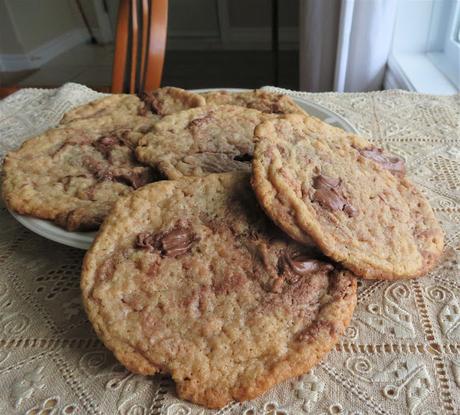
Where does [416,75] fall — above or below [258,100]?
below

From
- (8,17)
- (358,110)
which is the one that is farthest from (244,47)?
(358,110)

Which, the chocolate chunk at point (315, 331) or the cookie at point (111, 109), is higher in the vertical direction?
the cookie at point (111, 109)

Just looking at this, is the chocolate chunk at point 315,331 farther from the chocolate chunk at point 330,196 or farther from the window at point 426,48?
the window at point 426,48

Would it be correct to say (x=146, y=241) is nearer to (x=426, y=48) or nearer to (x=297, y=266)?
(x=297, y=266)

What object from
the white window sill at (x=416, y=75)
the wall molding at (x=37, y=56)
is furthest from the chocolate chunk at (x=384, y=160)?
the wall molding at (x=37, y=56)

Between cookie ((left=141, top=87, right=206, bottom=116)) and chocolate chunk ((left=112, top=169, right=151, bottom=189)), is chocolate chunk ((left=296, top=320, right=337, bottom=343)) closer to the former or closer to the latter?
chocolate chunk ((left=112, top=169, right=151, bottom=189))

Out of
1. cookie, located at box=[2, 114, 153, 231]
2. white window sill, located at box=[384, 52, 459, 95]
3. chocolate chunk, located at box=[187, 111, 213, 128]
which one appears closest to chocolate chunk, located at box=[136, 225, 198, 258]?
cookie, located at box=[2, 114, 153, 231]

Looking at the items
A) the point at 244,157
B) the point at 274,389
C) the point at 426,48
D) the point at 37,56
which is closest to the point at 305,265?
the point at 274,389
